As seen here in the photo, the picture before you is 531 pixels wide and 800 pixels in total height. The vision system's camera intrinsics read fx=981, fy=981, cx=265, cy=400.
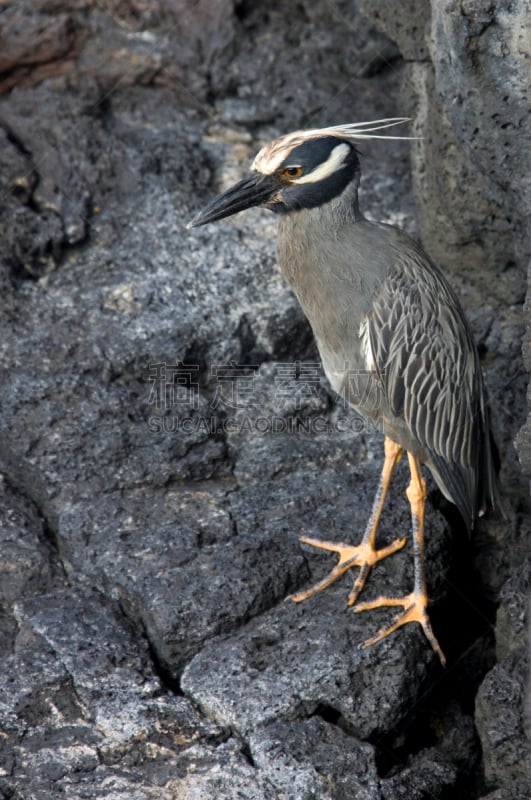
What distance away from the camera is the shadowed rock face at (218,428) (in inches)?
121

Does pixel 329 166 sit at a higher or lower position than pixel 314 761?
higher

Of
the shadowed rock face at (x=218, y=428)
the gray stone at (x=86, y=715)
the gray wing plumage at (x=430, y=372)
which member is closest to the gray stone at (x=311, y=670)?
the shadowed rock face at (x=218, y=428)

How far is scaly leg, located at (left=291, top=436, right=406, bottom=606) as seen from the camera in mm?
3496

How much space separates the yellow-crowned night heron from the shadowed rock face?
0.60ft

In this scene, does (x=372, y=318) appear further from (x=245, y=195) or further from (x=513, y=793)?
(x=513, y=793)

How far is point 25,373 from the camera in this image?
3998 millimetres

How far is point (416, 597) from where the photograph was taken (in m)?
3.45

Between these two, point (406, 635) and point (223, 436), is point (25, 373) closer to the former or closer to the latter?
point (223, 436)

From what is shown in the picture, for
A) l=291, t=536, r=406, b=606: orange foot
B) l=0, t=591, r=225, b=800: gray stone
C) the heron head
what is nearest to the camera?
l=0, t=591, r=225, b=800: gray stone

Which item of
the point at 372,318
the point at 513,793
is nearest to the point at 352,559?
the point at 372,318

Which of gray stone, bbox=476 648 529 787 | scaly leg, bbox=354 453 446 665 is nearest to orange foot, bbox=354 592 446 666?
scaly leg, bbox=354 453 446 665

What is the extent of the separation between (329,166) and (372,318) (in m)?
0.55

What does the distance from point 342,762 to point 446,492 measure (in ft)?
3.67

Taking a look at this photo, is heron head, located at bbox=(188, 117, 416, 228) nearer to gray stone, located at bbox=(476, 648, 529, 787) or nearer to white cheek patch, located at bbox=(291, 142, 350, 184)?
white cheek patch, located at bbox=(291, 142, 350, 184)
